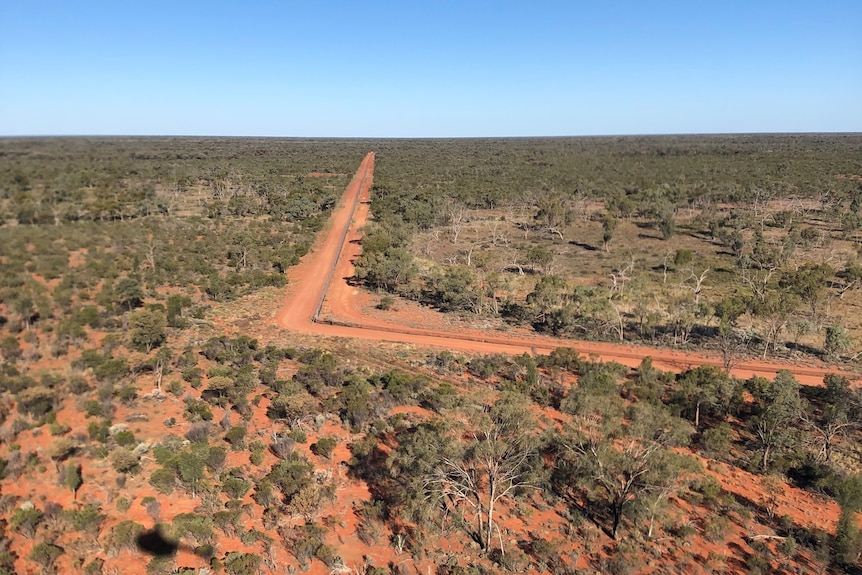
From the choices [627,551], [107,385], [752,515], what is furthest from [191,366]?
[752,515]

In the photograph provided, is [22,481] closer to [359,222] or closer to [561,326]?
[561,326]

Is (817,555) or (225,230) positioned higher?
(225,230)

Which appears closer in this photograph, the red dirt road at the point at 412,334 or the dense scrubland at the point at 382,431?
the dense scrubland at the point at 382,431

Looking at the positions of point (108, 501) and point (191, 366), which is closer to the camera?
point (108, 501)

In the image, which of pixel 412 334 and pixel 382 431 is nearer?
pixel 382 431

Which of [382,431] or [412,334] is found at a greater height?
[412,334]

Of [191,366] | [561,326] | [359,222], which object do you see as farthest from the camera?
[359,222]

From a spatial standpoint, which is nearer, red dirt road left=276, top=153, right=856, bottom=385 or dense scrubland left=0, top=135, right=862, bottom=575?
dense scrubland left=0, top=135, right=862, bottom=575

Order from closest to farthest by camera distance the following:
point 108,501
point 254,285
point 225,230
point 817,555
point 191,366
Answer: point 817,555
point 108,501
point 191,366
point 254,285
point 225,230
